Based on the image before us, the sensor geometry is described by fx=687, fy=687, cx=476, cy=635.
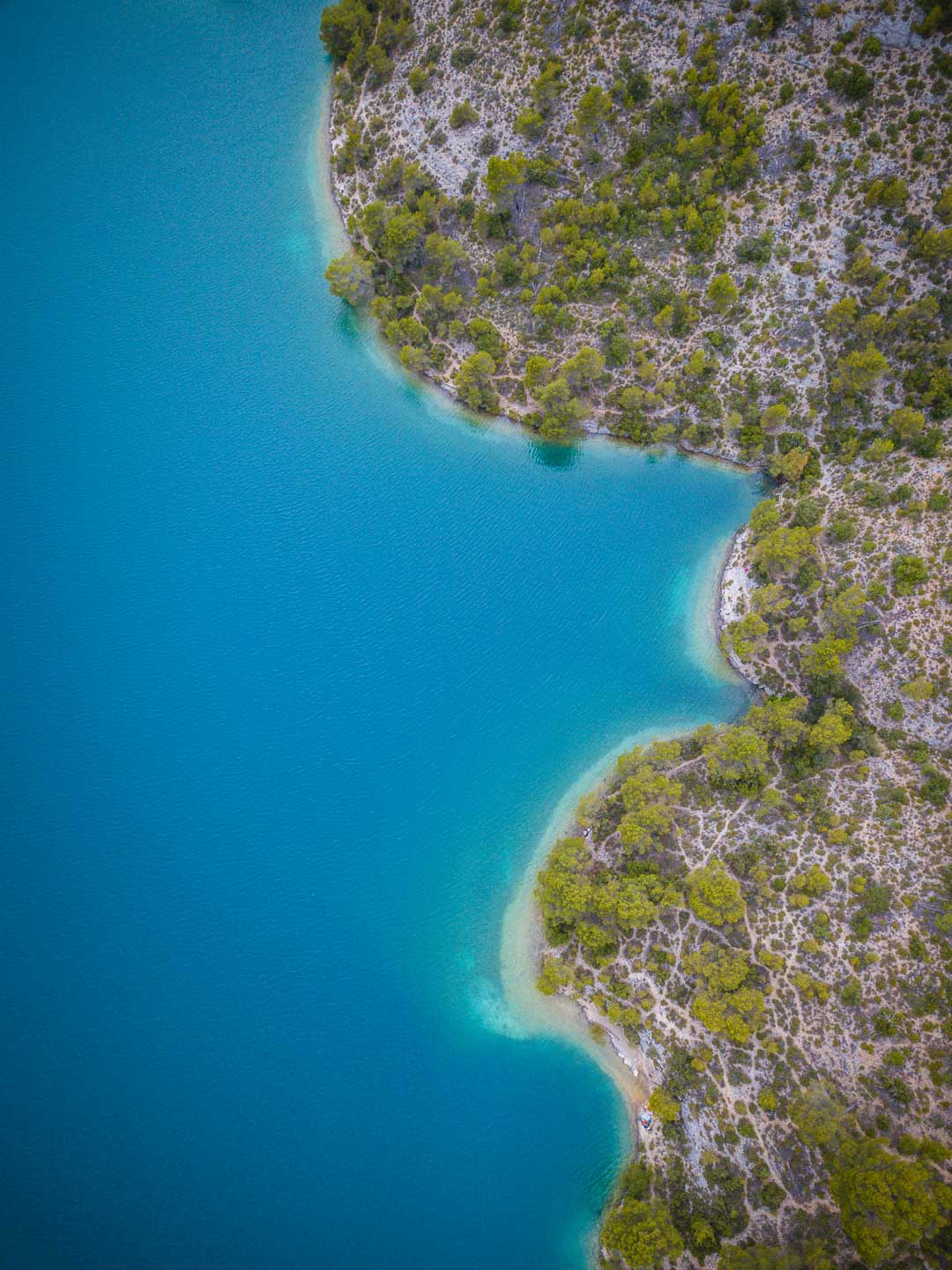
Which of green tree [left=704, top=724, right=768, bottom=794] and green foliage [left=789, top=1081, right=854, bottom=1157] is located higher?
green tree [left=704, top=724, right=768, bottom=794]

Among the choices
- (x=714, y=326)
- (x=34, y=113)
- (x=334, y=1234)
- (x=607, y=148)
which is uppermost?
(x=34, y=113)

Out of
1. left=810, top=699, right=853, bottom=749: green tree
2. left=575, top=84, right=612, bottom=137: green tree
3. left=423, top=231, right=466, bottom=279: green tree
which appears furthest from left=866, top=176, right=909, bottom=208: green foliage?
left=810, top=699, right=853, bottom=749: green tree

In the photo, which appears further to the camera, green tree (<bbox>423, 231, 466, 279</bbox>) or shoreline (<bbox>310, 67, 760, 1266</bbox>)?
green tree (<bbox>423, 231, 466, 279</bbox>)

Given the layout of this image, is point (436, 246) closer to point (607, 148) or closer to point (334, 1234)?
point (607, 148)

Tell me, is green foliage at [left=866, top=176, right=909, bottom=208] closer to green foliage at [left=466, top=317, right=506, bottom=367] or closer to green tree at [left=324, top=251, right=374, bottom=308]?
green foliage at [left=466, top=317, right=506, bottom=367]

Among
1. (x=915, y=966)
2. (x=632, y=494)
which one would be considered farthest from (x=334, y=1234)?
(x=632, y=494)

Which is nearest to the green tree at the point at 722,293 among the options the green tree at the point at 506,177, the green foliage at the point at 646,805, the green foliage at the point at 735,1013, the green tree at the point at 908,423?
the green tree at the point at 908,423

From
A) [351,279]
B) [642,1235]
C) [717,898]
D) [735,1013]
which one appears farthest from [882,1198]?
[351,279]
